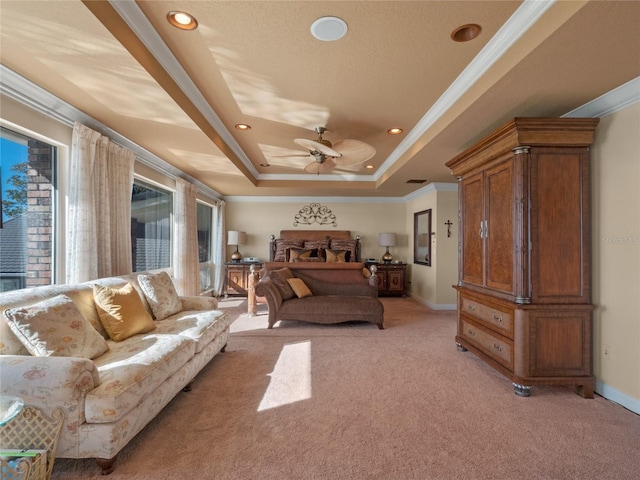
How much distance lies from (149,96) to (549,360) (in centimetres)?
390

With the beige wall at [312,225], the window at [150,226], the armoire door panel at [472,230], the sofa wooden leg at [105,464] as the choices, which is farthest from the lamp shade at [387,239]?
the sofa wooden leg at [105,464]

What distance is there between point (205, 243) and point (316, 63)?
5.46 meters

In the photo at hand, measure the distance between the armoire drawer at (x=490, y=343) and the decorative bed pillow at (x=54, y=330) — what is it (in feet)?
10.5

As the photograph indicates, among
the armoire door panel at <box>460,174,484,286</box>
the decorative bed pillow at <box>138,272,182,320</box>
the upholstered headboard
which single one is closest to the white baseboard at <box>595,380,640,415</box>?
the armoire door panel at <box>460,174,484,286</box>

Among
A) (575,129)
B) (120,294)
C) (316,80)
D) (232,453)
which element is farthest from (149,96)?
(575,129)

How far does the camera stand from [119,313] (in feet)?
8.14

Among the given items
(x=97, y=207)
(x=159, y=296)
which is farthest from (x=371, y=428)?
(x=97, y=207)

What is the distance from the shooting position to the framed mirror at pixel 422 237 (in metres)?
6.23

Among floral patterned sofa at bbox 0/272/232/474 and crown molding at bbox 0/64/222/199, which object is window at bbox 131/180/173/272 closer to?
crown molding at bbox 0/64/222/199

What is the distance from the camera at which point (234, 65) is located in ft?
7.87

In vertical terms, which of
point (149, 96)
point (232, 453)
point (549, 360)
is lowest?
point (232, 453)

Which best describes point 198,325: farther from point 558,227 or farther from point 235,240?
point 235,240

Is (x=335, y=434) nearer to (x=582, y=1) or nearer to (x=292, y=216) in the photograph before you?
(x=582, y=1)

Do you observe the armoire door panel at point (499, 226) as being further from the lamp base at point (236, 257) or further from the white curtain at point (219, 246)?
the white curtain at point (219, 246)
